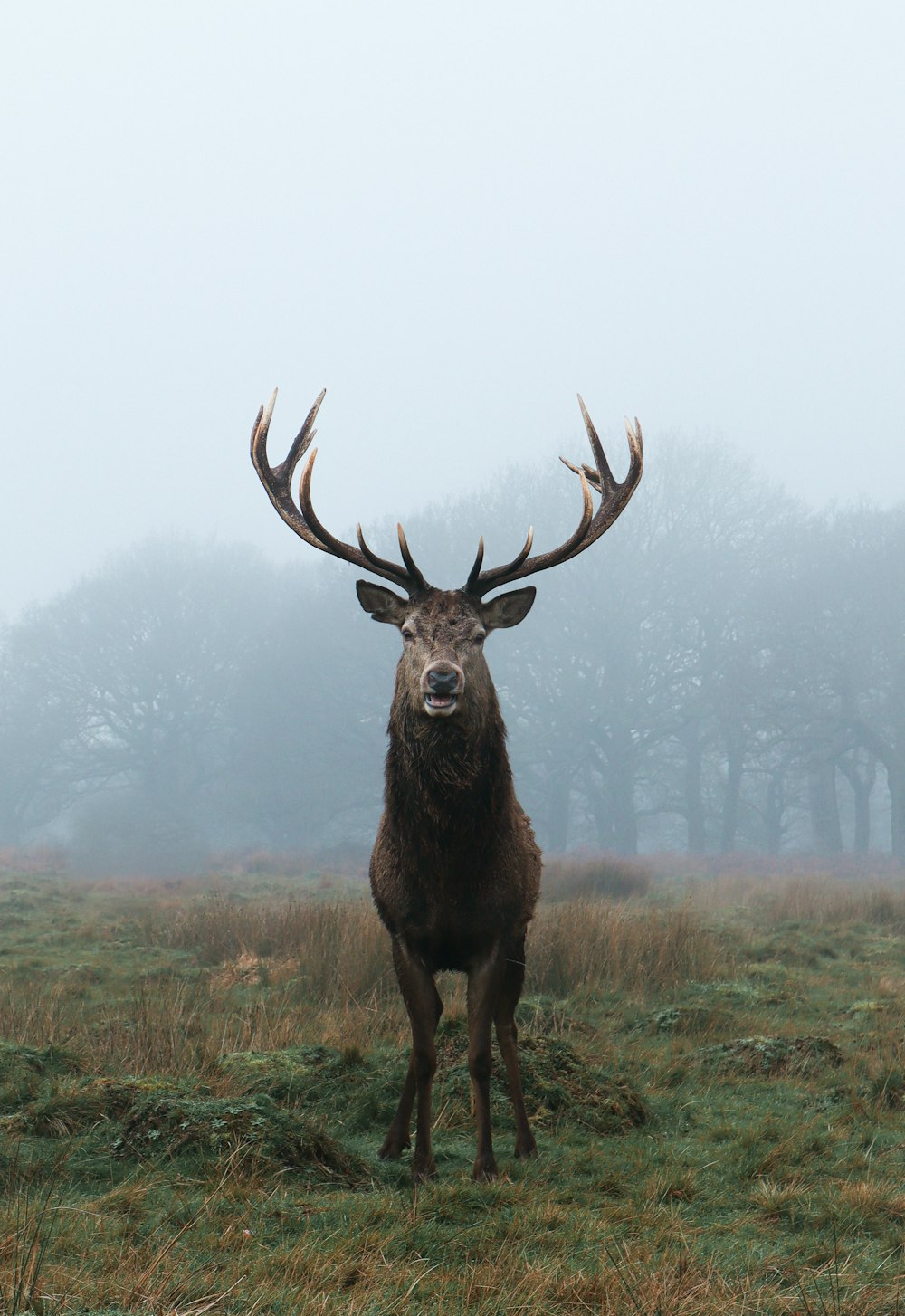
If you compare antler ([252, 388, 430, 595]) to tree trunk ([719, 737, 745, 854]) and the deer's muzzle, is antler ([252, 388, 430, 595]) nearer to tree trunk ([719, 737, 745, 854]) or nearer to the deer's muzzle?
the deer's muzzle

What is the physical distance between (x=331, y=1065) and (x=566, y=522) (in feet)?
93.2

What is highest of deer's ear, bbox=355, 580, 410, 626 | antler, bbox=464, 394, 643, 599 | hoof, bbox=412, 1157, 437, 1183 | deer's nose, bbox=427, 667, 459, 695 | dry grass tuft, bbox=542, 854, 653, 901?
antler, bbox=464, 394, 643, 599

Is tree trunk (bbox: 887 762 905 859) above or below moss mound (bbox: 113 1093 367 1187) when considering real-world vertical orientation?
above

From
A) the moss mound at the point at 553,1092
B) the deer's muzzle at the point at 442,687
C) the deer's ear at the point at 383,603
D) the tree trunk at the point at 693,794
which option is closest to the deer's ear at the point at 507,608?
the deer's ear at the point at 383,603

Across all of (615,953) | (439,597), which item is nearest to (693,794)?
(615,953)

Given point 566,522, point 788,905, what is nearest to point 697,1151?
point 788,905

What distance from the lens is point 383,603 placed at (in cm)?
562

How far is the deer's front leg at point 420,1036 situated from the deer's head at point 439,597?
113 cm

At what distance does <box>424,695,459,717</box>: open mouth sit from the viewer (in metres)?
4.76

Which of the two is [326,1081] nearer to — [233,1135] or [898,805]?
[233,1135]

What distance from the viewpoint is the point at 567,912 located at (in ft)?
33.4

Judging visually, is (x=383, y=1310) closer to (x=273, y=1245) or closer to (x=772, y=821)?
(x=273, y=1245)

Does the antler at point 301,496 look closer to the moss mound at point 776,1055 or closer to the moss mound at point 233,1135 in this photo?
the moss mound at point 233,1135

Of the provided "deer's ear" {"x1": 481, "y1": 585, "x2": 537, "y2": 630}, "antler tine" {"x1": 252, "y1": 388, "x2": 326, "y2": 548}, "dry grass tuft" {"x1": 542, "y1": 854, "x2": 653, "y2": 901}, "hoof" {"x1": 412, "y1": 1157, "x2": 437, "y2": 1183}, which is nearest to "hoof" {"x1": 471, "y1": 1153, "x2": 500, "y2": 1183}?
"hoof" {"x1": 412, "y1": 1157, "x2": 437, "y2": 1183}
